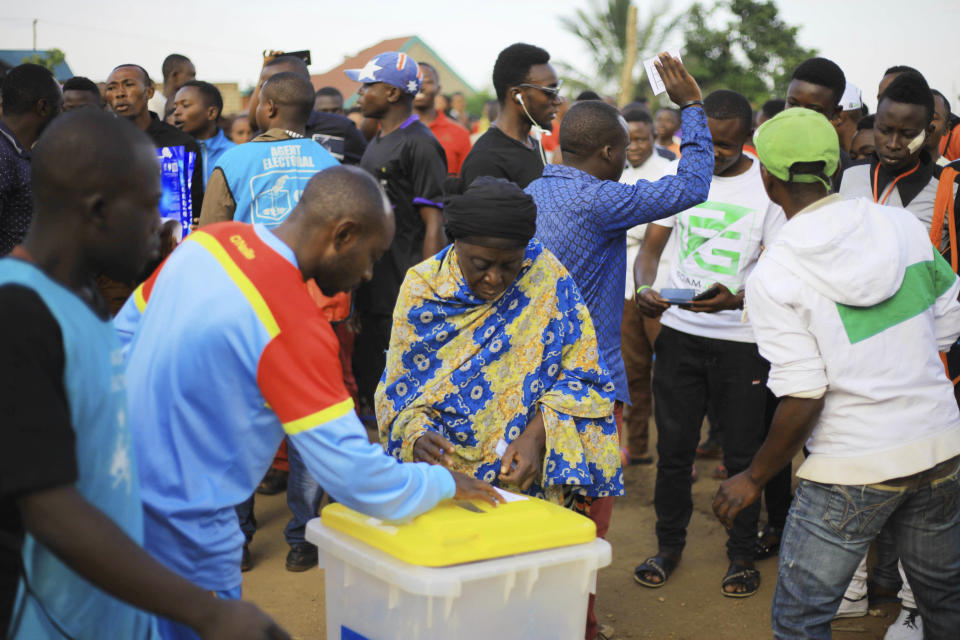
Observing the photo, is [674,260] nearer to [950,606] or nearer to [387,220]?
[950,606]

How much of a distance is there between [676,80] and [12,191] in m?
2.97

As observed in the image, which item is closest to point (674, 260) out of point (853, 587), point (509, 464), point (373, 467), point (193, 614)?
point (853, 587)

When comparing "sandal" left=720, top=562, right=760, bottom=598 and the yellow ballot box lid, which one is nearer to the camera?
the yellow ballot box lid

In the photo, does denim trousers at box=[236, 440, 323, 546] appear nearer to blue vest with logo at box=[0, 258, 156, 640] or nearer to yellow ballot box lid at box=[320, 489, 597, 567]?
yellow ballot box lid at box=[320, 489, 597, 567]

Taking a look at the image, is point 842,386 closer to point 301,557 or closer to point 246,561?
point 301,557

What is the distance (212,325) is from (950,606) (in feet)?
7.72

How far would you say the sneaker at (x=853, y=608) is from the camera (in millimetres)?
3863

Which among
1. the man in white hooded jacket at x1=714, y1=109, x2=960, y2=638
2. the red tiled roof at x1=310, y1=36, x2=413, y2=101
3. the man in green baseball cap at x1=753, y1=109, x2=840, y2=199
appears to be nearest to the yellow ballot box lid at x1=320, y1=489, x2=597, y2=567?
the man in white hooded jacket at x1=714, y1=109, x2=960, y2=638

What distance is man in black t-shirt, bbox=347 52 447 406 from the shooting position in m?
5.07

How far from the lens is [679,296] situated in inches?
147

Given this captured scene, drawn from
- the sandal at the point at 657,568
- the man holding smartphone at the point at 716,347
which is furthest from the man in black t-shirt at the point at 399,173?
the sandal at the point at 657,568

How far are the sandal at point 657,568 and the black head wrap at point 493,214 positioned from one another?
86.6 inches

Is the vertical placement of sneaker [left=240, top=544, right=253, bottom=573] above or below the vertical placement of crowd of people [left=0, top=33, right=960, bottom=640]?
below

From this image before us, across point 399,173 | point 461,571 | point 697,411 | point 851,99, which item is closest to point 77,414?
point 461,571
